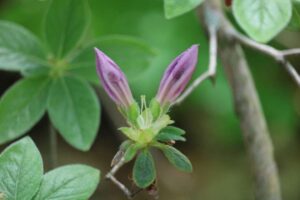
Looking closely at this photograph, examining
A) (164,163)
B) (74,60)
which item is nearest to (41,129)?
(164,163)

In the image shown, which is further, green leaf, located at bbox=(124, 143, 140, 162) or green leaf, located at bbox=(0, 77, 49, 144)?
green leaf, located at bbox=(0, 77, 49, 144)

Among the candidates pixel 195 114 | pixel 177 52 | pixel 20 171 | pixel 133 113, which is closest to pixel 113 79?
pixel 133 113

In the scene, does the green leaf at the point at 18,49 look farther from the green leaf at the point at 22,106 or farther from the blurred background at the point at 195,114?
the blurred background at the point at 195,114

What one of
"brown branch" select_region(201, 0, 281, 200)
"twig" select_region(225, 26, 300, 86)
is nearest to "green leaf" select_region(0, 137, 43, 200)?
"twig" select_region(225, 26, 300, 86)

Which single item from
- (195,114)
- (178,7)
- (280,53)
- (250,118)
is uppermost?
(178,7)

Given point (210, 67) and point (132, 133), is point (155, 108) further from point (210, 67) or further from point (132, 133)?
point (210, 67)

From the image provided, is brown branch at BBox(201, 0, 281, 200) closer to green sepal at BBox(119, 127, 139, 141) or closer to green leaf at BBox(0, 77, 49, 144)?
green leaf at BBox(0, 77, 49, 144)

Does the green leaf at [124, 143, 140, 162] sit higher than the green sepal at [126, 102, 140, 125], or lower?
lower
